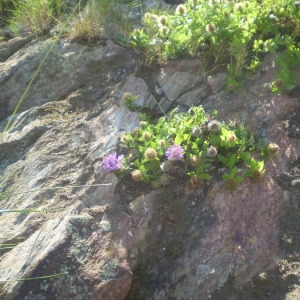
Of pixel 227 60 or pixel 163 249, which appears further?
pixel 227 60

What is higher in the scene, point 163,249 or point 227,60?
point 227,60

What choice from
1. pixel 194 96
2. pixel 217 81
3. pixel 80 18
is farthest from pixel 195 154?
pixel 80 18

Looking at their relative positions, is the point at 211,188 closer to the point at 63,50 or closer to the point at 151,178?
the point at 151,178

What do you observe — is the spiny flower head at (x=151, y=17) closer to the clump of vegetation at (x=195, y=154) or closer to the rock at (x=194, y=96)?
the rock at (x=194, y=96)

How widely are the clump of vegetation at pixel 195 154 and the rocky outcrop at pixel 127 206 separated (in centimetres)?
8

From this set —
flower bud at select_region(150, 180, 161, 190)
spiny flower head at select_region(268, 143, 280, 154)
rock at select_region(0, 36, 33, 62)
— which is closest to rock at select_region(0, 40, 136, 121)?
rock at select_region(0, 36, 33, 62)

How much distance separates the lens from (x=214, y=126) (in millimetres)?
2660

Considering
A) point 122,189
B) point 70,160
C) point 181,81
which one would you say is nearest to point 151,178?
point 122,189

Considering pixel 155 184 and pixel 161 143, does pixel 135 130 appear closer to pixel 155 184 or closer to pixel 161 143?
pixel 161 143

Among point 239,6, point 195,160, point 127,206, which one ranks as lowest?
point 127,206

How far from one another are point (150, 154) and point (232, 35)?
1103 mm

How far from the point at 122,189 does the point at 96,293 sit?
64cm

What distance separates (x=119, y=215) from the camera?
2.54m

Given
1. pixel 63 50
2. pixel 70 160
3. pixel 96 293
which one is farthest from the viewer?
pixel 63 50
